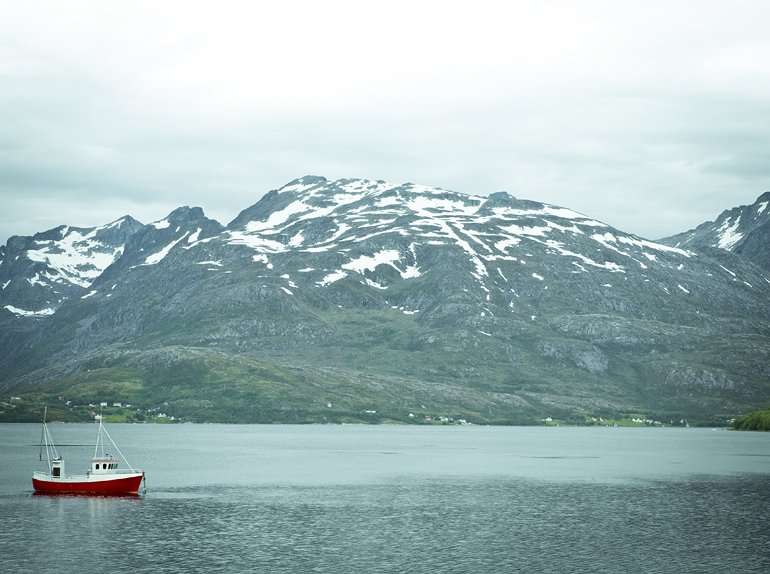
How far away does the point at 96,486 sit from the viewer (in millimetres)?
154250

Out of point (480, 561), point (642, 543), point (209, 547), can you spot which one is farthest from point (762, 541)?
point (209, 547)

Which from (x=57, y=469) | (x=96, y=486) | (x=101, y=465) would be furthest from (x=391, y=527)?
(x=57, y=469)

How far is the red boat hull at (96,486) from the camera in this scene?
154 m

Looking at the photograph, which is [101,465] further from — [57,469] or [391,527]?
[391,527]

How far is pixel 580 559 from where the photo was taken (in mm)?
99625

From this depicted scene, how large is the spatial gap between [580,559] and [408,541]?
2133 cm

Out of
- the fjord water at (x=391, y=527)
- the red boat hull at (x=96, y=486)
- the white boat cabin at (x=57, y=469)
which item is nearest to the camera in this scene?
the fjord water at (x=391, y=527)

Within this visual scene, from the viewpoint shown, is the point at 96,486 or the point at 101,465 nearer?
the point at 96,486

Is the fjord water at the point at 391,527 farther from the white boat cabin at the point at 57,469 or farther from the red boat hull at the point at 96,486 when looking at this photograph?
the white boat cabin at the point at 57,469

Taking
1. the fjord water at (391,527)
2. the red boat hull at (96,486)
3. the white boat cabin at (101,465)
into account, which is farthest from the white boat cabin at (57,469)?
the fjord water at (391,527)

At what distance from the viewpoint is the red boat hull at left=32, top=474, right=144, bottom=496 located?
153500 millimetres

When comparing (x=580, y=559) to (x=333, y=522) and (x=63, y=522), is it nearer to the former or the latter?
(x=333, y=522)

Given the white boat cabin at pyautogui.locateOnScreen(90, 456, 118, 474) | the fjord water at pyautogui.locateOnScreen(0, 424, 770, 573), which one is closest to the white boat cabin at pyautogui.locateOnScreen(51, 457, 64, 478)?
the white boat cabin at pyautogui.locateOnScreen(90, 456, 118, 474)

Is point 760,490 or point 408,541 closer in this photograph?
point 408,541
